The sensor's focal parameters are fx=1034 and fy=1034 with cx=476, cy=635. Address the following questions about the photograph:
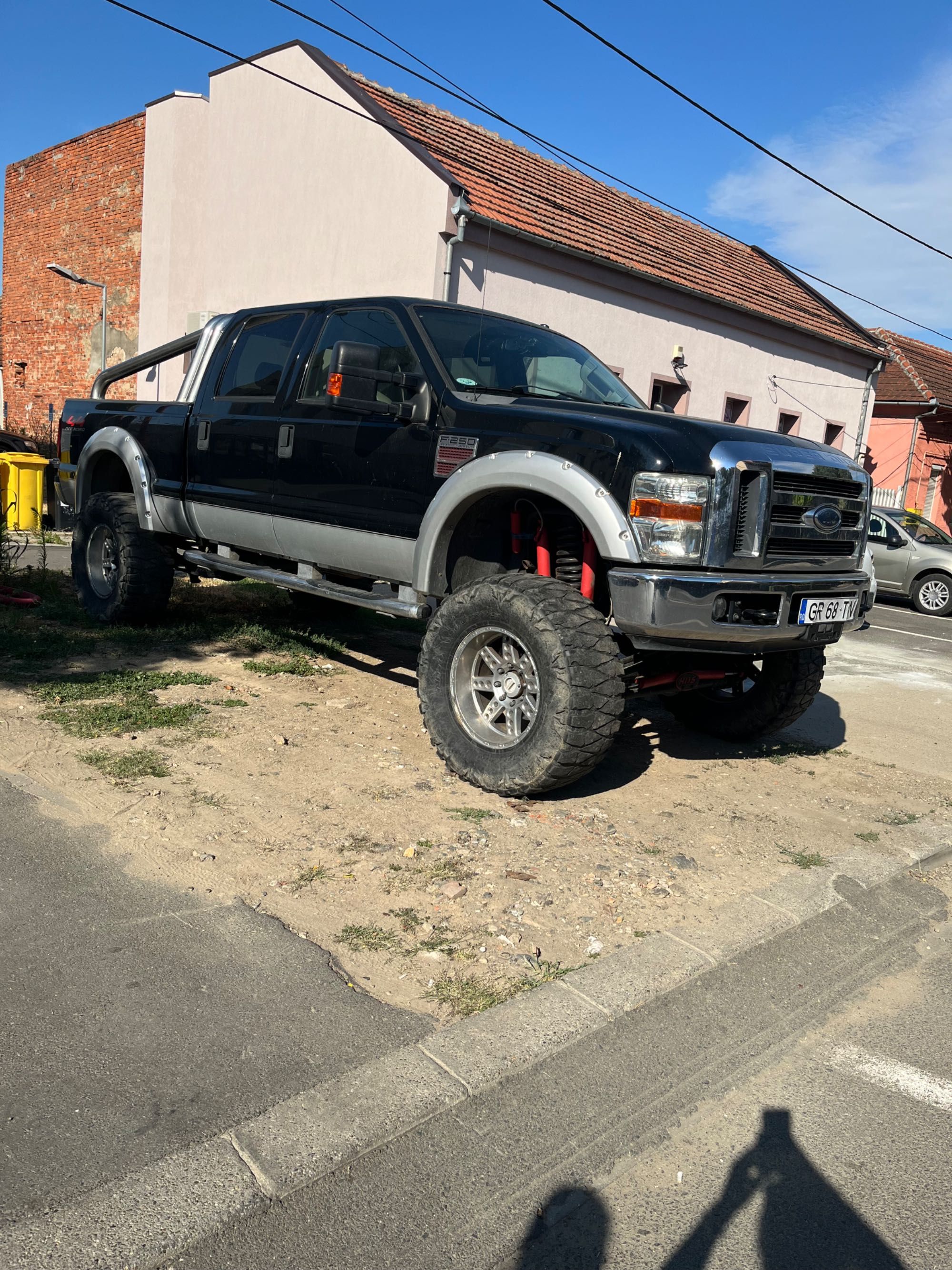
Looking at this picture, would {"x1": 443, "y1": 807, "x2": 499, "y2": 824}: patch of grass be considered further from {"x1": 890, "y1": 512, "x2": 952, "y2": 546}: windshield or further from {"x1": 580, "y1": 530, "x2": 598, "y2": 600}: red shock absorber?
{"x1": 890, "y1": 512, "x2": 952, "y2": 546}: windshield

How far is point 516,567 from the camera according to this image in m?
5.35

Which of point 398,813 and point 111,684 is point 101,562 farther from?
point 398,813

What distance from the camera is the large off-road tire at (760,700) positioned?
5.70 m

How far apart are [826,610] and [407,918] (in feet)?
8.18

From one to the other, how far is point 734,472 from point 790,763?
228 centimetres

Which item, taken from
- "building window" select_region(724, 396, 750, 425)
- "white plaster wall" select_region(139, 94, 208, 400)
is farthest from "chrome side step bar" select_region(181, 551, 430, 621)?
"building window" select_region(724, 396, 750, 425)

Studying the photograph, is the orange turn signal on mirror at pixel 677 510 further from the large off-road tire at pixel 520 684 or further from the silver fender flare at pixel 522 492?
the large off-road tire at pixel 520 684

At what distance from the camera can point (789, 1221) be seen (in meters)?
2.35

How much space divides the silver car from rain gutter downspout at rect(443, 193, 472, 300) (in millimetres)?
7602

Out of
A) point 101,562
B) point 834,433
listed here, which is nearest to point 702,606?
point 101,562

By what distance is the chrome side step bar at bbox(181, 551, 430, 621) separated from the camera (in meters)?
5.36

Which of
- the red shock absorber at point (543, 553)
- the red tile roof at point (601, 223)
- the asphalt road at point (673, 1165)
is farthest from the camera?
the red tile roof at point (601, 223)

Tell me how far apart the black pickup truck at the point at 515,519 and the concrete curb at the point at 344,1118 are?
125 cm

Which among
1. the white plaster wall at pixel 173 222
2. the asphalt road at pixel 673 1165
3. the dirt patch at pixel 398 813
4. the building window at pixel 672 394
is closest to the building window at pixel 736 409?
the building window at pixel 672 394
